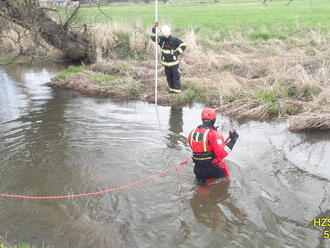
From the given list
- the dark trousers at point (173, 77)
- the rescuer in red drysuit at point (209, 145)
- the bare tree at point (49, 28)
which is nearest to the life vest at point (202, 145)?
the rescuer in red drysuit at point (209, 145)

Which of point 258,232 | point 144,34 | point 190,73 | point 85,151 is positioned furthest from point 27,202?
point 144,34

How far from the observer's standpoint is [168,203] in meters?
5.42

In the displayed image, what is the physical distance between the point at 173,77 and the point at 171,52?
77cm

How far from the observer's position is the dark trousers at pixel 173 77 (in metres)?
10.6

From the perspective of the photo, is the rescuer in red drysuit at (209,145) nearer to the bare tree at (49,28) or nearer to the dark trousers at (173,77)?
the dark trousers at (173,77)

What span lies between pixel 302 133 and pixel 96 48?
34.1ft

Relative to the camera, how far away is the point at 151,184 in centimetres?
605

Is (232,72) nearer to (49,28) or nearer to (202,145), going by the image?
(49,28)

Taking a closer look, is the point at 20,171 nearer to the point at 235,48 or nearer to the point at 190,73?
the point at 190,73

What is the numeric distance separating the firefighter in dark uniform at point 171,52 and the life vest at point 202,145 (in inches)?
210

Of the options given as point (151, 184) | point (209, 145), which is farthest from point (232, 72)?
point (209, 145)

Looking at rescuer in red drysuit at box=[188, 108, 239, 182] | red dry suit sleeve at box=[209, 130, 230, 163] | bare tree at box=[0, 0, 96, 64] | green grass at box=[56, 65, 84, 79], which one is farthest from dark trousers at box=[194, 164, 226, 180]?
green grass at box=[56, 65, 84, 79]

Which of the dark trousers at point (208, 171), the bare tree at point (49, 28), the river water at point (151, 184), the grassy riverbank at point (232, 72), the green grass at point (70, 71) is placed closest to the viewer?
the river water at point (151, 184)

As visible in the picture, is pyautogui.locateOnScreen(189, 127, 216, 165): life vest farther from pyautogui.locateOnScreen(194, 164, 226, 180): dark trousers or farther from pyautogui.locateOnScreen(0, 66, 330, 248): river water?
pyautogui.locateOnScreen(0, 66, 330, 248): river water
